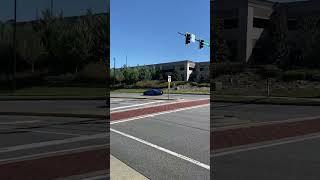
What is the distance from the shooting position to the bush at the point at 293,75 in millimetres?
4656

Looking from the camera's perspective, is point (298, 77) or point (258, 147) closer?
point (298, 77)

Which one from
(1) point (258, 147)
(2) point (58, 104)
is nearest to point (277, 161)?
(1) point (258, 147)

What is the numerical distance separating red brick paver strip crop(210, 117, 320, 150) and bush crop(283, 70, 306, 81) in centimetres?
48

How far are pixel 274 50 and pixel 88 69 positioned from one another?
1.97 meters

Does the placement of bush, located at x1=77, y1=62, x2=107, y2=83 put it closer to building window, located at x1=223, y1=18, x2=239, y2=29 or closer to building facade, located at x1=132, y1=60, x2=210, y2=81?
building window, located at x1=223, y1=18, x2=239, y2=29

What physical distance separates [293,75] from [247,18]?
89 cm

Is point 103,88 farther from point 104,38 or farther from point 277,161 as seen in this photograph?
point 277,161

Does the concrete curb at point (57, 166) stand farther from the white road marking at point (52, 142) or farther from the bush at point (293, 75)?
the bush at point (293, 75)

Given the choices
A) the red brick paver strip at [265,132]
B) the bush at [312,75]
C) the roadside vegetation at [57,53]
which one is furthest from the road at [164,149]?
the bush at [312,75]

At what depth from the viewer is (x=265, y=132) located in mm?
5129

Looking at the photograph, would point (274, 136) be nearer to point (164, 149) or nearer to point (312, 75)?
point (312, 75)

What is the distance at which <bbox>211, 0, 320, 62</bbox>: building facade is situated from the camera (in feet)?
14.1

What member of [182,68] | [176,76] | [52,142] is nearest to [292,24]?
[52,142]

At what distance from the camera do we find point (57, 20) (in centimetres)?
472
